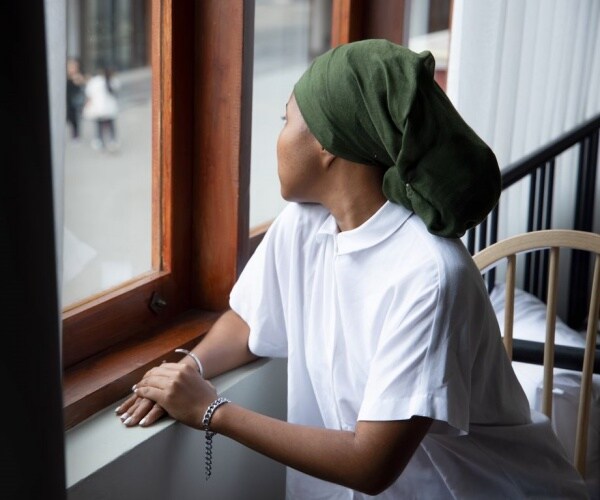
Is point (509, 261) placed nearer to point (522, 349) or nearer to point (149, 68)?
point (522, 349)

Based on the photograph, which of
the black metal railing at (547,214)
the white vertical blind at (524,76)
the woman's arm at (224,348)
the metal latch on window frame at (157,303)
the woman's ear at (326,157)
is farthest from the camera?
the black metal railing at (547,214)

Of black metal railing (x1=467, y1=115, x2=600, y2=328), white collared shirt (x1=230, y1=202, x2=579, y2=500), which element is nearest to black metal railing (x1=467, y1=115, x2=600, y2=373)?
black metal railing (x1=467, y1=115, x2=600, y2=328)

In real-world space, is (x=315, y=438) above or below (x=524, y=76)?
below

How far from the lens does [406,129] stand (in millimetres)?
1227

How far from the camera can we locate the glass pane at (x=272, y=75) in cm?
201

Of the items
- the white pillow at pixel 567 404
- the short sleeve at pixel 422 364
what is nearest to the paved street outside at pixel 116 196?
the short sleeve at pixel 422 364

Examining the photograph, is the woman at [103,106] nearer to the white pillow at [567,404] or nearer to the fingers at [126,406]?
the fingers at [126,406]

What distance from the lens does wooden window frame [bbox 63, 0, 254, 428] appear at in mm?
1653

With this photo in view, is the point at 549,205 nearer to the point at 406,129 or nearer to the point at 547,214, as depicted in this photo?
the point at 547,214

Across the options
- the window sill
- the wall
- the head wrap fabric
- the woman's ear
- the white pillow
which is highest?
the head wrap fabric

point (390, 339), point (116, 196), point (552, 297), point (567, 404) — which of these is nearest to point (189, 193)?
point (116, 196)

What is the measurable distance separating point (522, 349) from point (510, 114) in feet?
2.87

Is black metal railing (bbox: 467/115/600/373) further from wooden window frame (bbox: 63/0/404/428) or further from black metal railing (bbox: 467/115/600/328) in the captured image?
wooden window frame (bbox: 63/0/404/428)

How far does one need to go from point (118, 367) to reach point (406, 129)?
2.14 ft
